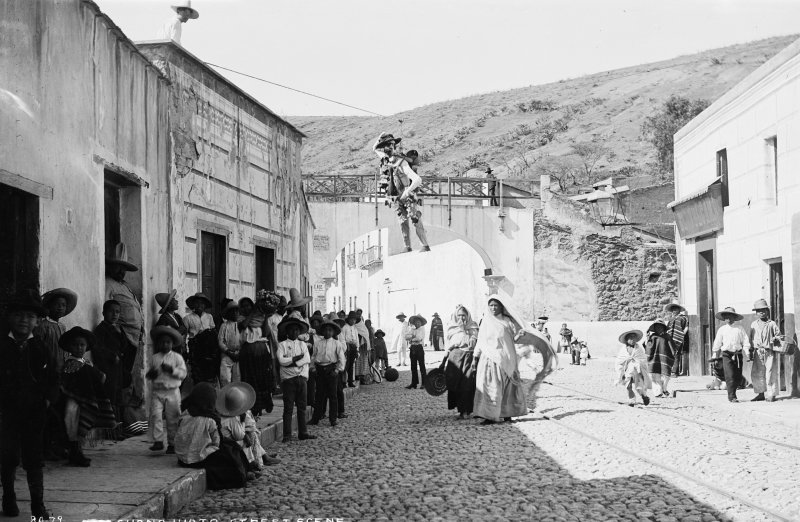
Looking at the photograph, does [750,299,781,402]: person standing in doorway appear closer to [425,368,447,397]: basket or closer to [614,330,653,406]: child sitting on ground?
[614,330,653,406]: child sitting on ground

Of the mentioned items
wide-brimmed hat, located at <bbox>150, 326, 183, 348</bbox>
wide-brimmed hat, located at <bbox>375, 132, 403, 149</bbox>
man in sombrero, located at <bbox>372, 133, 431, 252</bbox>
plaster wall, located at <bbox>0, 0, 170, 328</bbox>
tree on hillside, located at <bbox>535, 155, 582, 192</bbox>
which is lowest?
wide-brimmed hat, located at <bbox>150, 326, 183, 348</bbox>

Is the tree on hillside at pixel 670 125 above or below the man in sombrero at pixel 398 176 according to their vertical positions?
above

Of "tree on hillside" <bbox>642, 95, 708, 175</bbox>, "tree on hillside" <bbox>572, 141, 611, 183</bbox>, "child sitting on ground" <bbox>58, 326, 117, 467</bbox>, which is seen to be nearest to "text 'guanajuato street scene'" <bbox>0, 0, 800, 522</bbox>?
"child sitting on ground" <bbox>58, 326, 117, 467</bbox>

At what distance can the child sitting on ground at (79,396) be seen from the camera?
775 centimetres

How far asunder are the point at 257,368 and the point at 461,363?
10.5ft

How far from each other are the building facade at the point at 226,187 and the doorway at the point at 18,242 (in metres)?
4.14

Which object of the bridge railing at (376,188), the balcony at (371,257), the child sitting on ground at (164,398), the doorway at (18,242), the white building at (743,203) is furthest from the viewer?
the balcony at (371,257)

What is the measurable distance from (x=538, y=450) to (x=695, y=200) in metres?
13.1

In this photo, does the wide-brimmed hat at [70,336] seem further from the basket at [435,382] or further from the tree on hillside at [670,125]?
the tree on hillside at [670,125]

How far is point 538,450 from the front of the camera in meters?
9.88

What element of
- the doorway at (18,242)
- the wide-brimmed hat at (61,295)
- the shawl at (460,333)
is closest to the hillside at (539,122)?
the shawl at (460,333)

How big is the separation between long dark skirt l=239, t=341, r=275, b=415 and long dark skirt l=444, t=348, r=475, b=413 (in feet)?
9.31

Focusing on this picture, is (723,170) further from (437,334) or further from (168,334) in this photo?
(437,334)

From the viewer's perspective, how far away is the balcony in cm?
5028
